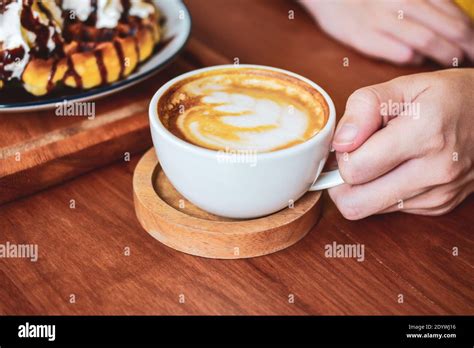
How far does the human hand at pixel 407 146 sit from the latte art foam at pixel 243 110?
0.23 ft

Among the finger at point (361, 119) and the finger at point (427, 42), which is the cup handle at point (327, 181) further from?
the finger at point (427, 42)

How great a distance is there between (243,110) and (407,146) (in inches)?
10.9

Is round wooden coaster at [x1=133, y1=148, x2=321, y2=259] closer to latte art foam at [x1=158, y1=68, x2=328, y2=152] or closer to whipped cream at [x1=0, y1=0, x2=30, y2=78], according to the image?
latte art foam at [x1=158, y1=68, x2=328, y2=152]

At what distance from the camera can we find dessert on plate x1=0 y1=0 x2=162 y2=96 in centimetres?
110

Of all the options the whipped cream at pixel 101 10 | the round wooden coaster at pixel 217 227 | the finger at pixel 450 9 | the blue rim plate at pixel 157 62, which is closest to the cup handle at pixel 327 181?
the round wooden coaster at pixel 217 227

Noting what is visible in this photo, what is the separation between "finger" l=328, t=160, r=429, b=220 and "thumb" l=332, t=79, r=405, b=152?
0.28ft

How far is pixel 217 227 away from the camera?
88cm

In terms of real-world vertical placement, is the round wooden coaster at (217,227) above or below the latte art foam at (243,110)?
below

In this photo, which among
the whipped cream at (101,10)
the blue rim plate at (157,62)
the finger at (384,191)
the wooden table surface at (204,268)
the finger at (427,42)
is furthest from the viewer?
the finger at (427,42)

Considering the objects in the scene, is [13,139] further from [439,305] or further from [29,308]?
[439,305]

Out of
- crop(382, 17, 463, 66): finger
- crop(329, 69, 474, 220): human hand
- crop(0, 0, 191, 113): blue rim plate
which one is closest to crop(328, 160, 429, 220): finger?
crop(329, 69, 474, 220): human hand

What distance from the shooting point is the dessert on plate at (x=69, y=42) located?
110cm

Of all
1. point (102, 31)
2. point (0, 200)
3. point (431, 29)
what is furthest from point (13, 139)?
point (431, 29)
